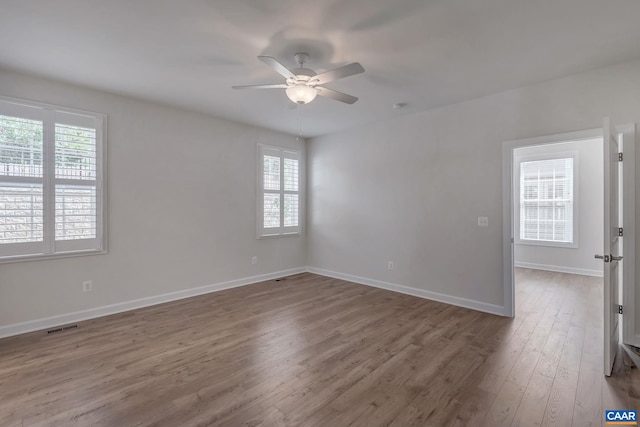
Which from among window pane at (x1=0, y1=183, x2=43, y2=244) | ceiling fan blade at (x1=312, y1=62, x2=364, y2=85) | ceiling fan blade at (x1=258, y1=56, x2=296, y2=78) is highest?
ceiling fan blade at (x1=258, y1=56, x2=296, y2=78)

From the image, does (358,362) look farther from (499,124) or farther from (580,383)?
(499,124)

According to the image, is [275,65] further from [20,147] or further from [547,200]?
[547,200]

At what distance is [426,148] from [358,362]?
314 cm

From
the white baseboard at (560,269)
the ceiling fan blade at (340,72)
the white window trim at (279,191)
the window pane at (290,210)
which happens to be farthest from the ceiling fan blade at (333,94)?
the white baseboard at (560,269)

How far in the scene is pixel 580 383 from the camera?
2254 millimetres

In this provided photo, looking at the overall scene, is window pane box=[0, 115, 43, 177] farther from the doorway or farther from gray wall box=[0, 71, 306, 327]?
the doorway

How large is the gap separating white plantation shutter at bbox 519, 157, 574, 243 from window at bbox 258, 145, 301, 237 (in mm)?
5063

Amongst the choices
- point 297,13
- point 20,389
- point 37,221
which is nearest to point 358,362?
point 20,389

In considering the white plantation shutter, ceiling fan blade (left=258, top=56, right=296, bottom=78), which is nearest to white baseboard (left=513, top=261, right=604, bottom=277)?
the white plantation shutter

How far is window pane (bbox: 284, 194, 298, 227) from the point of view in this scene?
576 cm

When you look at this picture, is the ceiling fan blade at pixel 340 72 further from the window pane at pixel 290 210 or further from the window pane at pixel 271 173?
the window pane at pixel 290 210

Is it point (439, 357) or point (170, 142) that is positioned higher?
point (170, 142)

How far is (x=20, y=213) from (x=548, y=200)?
28.3 feet

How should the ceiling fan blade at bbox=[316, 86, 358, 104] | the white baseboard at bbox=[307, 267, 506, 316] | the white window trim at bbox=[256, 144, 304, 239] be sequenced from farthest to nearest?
the white window trim at bbox=[256, 144, 304, 239] < the white baseboard at bbox=[307, 267, 506, 316] < the ceiling fan blade at bbox=[316, 86, 358, 104]
